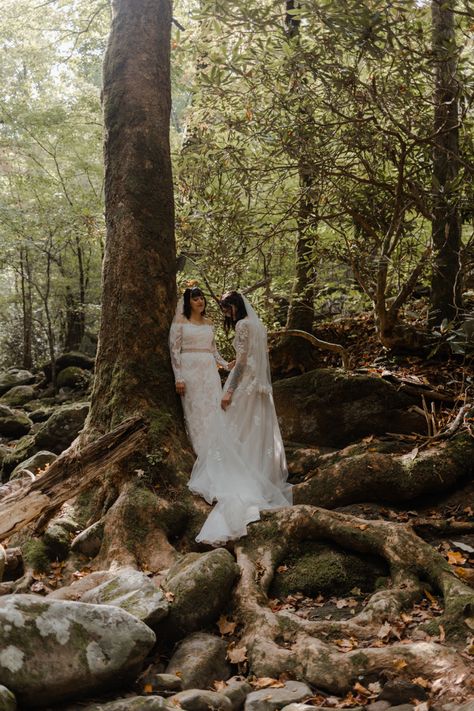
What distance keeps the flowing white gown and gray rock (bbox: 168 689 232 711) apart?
191 centimetres

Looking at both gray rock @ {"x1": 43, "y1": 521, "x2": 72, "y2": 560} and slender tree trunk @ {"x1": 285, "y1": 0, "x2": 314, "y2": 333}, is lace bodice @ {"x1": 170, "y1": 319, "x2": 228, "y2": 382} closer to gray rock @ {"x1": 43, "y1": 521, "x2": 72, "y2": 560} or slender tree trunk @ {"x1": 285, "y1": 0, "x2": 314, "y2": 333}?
gray rock @ {"x1": 43, "y1": 521, "x2": 72, "y2": 560}

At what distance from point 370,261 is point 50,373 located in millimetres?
13419

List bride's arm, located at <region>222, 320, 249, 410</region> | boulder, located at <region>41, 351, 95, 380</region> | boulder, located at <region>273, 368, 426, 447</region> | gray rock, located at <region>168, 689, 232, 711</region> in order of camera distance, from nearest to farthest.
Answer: gray rock, located at <region>168, 689, 232, 711</region> < bride's arm, located at <region>222, 320, 249, 410</region> < boulder, located at <region>273, 368, 426, 447</region> < boulder, located at <region>41, 351, 95, 380</region>

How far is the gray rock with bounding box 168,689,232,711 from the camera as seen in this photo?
10.7 feet

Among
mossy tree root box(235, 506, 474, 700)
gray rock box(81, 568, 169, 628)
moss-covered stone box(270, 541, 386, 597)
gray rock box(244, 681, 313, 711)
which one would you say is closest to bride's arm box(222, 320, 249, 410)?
mossy tree root box(235, 506, 474, 700)

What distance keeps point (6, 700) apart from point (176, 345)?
414 centimetres

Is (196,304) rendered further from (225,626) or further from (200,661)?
(200,661)

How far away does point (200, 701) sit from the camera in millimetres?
3295

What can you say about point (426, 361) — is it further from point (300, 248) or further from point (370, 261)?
point (300, 248)

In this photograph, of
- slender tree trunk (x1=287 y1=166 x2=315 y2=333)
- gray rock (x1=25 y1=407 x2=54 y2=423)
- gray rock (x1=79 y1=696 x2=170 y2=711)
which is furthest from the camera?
gray rock (x1=25 y1=407 x2=54 y2=423)

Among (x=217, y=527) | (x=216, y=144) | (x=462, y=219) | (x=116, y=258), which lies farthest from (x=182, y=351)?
(x=462, y=219)

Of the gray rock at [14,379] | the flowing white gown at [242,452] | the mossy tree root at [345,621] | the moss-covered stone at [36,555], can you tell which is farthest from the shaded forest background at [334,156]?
the gray rock at [14,379]

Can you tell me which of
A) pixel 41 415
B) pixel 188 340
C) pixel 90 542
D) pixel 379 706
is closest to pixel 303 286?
pixel 188 340

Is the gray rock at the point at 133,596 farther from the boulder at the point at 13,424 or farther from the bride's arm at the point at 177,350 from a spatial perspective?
the boulder at the point at 13,424
